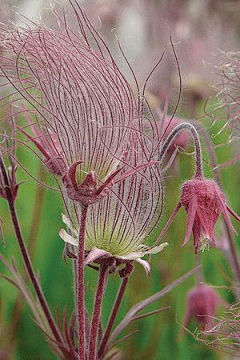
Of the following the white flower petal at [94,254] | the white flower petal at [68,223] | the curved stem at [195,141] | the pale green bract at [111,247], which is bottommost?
the white flower petal at [94,254]

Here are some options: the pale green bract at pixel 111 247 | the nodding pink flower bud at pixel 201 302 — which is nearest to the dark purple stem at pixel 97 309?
the pale green bract at pixel 111 247

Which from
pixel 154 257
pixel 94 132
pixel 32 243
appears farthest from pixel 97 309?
pixel 154 257

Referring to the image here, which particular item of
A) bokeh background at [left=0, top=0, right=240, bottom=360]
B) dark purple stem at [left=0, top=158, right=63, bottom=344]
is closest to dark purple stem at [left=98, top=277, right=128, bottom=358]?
dark purple stem at [left=0, top=158, right=63, bottom=344]

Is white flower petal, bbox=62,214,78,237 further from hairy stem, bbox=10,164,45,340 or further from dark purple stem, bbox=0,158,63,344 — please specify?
hairy stem, bbox=10,164,45,340

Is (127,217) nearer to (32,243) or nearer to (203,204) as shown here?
(203,204)

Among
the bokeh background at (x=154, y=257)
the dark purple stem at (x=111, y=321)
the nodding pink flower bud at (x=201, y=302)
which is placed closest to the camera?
the dark purple stem at (x=111, y=321)

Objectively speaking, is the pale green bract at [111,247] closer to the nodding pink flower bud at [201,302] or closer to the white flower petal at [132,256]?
the white flower petal at [132,256]

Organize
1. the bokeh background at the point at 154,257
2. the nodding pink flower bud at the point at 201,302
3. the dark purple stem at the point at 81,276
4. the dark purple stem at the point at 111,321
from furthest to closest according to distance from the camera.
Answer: the bokeh background at the point at 154,257, the nodding pink flower bud at the point at 201,302, the dark purple stem at the point at 111,321, the dark purple stem at the point at 81,276

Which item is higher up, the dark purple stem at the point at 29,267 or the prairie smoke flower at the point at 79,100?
the prairie smoke flower at the point at 79,100
